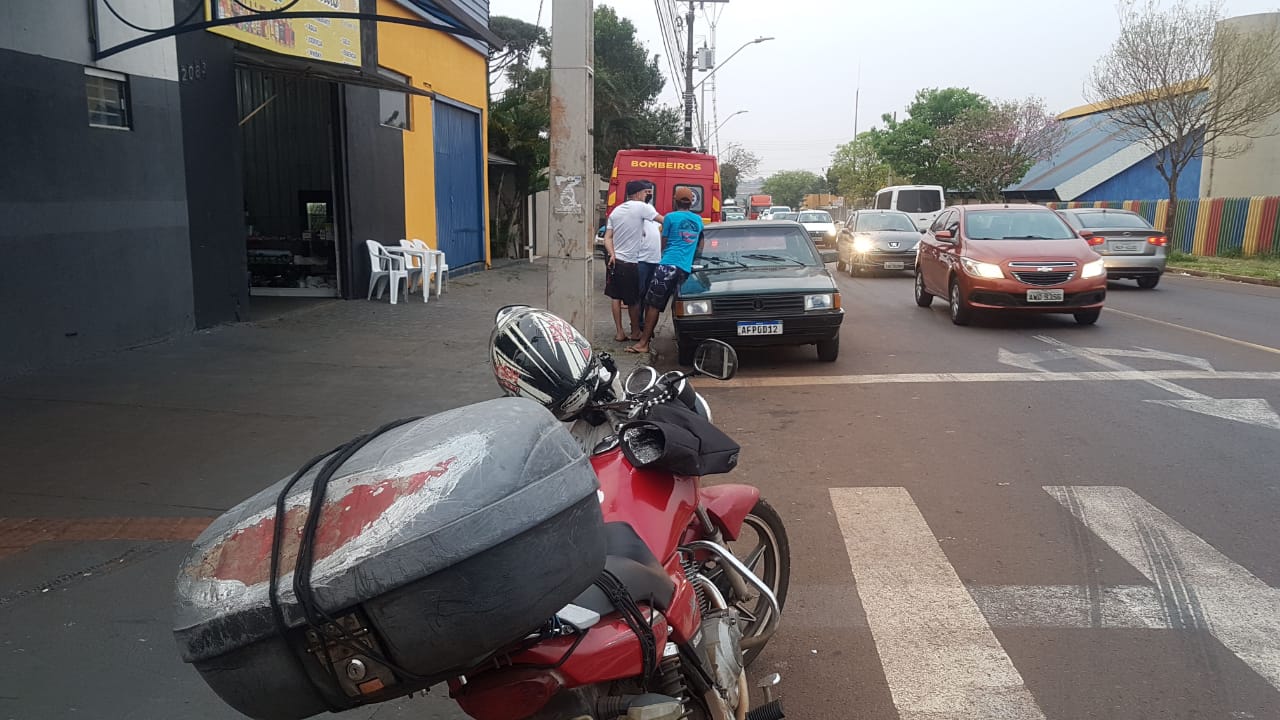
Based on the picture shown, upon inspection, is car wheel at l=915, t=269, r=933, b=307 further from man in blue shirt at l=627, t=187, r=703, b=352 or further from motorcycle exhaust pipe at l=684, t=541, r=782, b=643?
motorcycle exhaust pipe at l=684, t=541, r=782, b=643

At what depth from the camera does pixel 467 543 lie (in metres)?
1.75

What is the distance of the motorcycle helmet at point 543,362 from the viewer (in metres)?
2.78

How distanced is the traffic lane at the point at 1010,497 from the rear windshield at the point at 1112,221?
1036 centimetres

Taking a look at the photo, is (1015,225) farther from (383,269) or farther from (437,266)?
(383,269)

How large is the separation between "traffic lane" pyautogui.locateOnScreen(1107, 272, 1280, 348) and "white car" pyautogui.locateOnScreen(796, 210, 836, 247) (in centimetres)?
1225

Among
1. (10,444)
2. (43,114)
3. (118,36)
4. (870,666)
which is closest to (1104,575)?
(870,666)

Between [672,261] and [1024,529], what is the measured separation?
6014mm

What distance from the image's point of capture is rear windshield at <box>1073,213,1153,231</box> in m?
17.4

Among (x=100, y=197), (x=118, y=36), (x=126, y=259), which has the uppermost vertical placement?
(x=118, y=36)

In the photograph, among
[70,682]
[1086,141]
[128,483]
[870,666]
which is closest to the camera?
[70,682]

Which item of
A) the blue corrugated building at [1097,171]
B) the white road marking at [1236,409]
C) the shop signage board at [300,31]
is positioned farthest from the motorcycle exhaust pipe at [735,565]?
the blue corrugated building at [1097,171]

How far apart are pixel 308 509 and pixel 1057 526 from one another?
4319 millimetres

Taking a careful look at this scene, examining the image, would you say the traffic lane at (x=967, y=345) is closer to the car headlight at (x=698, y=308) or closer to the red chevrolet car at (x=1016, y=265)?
the red chevrolet car at (x=1016, y=265)

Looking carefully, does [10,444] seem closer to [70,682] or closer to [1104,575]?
[70,682]
